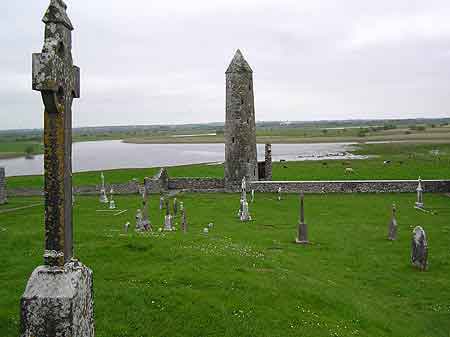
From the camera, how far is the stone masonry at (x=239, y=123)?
38.0 metres

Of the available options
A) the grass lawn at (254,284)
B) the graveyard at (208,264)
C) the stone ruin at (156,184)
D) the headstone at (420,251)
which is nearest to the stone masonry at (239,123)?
the stone ruin at (156,184)

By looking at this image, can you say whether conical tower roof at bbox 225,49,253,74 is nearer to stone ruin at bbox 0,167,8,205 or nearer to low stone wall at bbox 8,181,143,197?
low stone wall at bbox 8,181,143,197

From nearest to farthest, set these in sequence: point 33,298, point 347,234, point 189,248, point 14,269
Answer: point 33,298 → point 14,269 → point 189,248 → point 347,234

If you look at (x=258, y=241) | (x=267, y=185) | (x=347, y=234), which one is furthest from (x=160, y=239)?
(x=267, y=185)

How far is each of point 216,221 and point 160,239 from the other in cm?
1028

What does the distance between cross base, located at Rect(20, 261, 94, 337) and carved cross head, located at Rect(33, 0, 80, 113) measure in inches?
81.4

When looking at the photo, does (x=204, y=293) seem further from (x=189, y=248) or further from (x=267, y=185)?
(x=267, y=185)

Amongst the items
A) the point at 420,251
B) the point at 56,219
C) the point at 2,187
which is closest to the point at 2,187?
the point at 2,187

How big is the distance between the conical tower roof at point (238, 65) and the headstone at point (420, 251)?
2419 centimetres

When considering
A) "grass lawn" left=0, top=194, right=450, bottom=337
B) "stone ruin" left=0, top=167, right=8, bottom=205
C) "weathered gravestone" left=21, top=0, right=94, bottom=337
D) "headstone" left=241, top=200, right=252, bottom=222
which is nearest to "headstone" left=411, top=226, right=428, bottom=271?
"grass lawn" left=0, top=194, right=450, bottom=337

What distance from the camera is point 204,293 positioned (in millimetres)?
10469

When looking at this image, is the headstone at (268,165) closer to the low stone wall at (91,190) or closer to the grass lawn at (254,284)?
the low stone wall at (91,190)

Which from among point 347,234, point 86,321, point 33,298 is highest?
point 33,298

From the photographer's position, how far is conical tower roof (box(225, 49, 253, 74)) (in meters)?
37.8
